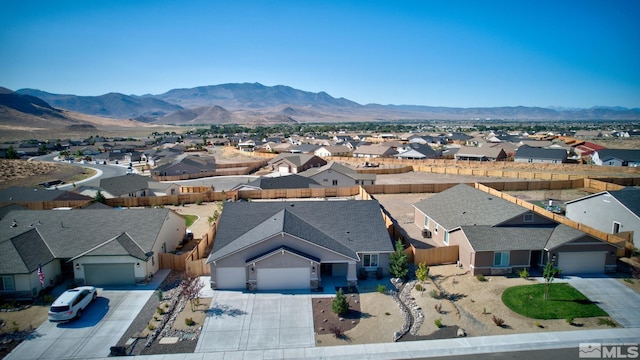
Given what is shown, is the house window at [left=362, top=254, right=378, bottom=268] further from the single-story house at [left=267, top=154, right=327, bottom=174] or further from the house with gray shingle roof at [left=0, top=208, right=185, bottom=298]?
the single-story house at [left=267, top=154, right=327, bottom=174]

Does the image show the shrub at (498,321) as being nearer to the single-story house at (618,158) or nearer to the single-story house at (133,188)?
the single-story house at (133,188)

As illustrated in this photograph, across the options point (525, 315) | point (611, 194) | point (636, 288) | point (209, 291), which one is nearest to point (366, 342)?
point (525, 315)

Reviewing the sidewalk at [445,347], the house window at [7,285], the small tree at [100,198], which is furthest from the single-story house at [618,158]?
the house window at [7,285]

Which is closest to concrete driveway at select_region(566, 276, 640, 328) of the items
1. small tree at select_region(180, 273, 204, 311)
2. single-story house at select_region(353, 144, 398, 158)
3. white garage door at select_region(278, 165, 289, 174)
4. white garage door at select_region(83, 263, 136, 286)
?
small tree at select_region(180, 273, 204, 311)

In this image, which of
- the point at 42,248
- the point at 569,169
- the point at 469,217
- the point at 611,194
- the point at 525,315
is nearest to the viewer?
the point at 525,315

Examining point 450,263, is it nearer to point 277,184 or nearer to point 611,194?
point 611,194

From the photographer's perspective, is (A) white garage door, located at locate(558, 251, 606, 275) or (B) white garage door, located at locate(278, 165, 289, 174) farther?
(B) white garage door, located at locate(278, 165, 289, 174)
